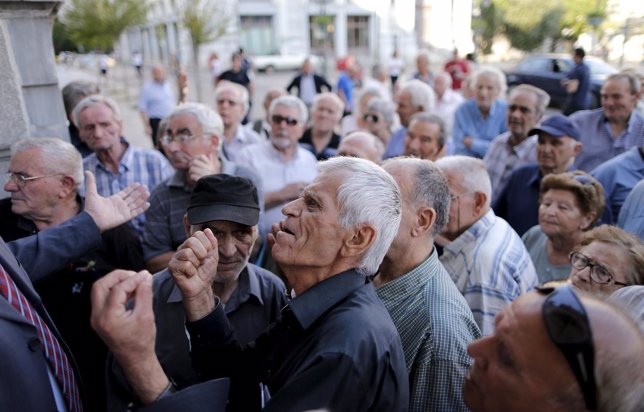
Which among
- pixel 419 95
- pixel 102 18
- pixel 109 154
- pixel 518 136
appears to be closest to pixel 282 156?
pixel 109 154

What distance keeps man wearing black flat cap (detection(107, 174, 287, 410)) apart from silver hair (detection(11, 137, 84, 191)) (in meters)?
0.75

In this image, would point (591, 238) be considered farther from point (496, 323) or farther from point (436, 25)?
point (436, 25)

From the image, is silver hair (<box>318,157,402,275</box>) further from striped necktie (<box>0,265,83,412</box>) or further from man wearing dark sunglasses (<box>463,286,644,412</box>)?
striped necktie (<box>0,265,83,412</box>)

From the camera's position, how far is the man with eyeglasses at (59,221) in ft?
8.07

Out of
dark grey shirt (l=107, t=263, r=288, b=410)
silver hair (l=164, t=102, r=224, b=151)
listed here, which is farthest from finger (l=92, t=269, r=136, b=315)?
silver hair (l=164, t=102, r=224, b=151)

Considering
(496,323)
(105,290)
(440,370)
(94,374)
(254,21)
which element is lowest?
(94,374)

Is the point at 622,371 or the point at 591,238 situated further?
the point at 591,238

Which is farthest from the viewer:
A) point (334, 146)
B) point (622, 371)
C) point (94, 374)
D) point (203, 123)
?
point (334, 146)

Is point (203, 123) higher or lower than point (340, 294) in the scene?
higher

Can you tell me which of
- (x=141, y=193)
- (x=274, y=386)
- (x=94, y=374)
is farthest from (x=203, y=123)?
(x=274, y=386)

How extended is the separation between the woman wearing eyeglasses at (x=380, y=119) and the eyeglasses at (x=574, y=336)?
4.49 metres

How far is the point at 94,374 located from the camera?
2617 mm

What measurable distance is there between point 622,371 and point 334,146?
180 inches

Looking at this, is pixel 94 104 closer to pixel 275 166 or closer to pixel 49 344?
pixel 275 166
